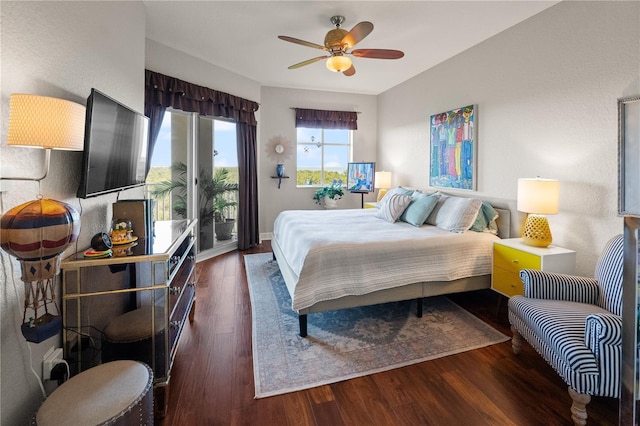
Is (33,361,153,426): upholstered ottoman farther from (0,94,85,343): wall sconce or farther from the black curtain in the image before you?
the black curtain

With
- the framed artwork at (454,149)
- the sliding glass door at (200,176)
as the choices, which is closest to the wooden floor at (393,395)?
the framed artwork at (454,149)

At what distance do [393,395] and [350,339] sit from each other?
63cm

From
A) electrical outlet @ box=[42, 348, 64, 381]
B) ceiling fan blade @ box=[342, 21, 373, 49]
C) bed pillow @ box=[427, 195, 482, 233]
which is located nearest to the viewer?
electrical outlet @ box=[42, 348, 64, 381]

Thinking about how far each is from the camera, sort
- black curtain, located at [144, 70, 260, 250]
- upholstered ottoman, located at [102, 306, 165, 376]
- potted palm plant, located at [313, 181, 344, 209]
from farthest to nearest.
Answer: potted palm plant, located at [313, 181, 344, 209] < black curtain, located at [144, 70, 260, 250] < upholstered ottoman, located at [102, 306, 165, 376]

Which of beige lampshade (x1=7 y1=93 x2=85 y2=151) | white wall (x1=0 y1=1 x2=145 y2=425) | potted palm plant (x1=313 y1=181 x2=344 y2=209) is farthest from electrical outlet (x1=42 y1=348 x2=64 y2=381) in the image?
potted palm plant (x1=313 y1=181 x2=344 y2=209)

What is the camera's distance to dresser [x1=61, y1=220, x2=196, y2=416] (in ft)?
5.25

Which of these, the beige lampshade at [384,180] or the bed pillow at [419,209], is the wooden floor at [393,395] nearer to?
the bed pillow at [419,209]

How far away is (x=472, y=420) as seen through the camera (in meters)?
1.64

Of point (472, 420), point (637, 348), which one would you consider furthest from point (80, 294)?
point (637, 348)

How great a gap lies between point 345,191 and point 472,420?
15.9ft

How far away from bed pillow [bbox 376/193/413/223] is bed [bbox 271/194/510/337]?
0.41 m

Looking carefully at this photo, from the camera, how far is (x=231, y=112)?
15.4 ft

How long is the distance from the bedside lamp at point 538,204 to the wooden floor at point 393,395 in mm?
899

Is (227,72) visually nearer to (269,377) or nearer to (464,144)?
(464,144)
